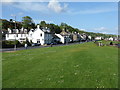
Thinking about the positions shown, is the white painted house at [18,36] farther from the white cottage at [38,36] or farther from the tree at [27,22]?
the tree at [27,22]

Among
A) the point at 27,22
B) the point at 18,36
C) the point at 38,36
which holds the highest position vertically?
the point at 27,22

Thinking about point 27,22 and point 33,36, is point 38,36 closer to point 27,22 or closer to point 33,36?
point 33,36

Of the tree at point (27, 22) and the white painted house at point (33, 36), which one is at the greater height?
the tree at point (27, 22)

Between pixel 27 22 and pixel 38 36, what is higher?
pixel 27 22

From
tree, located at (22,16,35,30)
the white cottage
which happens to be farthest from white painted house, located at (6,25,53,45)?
tree, located at (22,16,35,30)

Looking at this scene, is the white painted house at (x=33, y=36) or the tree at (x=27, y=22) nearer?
the white painted house at (x=33, y=36)

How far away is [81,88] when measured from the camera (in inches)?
345

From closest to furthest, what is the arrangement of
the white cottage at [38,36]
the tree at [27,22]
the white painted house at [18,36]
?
the white cottage at [38,36] → the white painted house at [18,36] → the tree at [27,22]

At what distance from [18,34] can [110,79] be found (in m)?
77.4

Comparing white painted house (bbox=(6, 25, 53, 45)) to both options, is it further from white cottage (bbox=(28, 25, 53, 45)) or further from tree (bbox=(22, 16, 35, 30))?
tree (bbox=(22, 16, 35, 30))

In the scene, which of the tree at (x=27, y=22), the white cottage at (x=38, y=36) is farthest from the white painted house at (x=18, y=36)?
the tree at (x=27, y=22)

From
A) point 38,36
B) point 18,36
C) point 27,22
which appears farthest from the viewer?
point 27,22

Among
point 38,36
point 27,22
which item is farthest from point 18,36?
point 27,22

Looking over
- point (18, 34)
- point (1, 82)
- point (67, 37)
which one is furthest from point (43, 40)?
point (1, 82)
